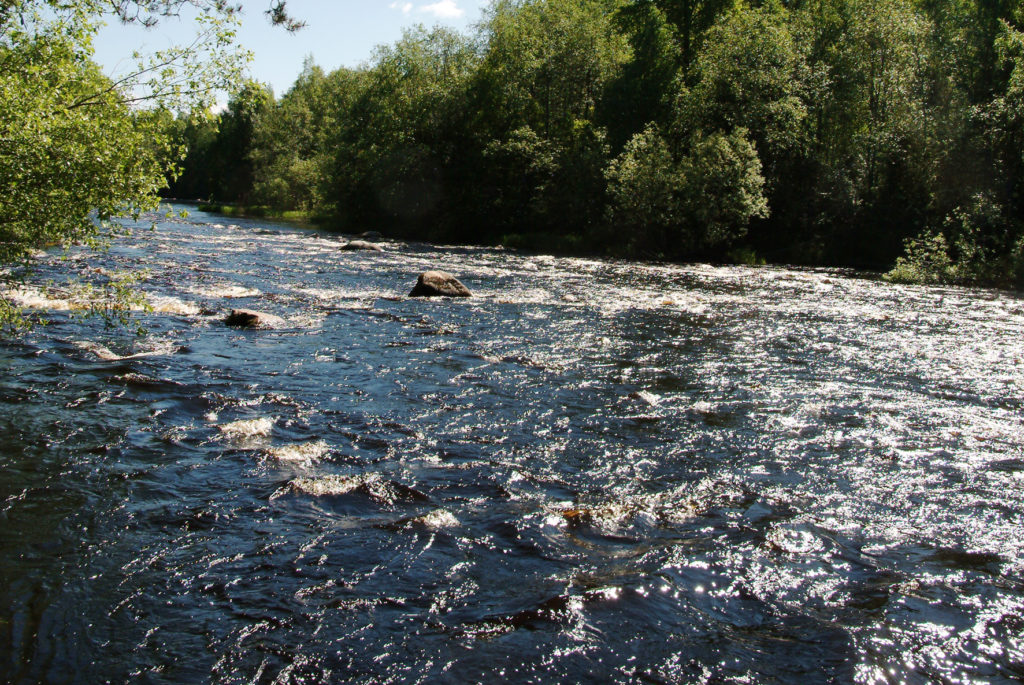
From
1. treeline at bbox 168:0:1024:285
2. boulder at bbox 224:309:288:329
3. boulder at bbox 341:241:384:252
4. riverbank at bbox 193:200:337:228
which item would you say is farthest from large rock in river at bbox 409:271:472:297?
riverbank at bbox 193:200:337:228

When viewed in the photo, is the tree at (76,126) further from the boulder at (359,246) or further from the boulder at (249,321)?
the boulder at (359,246)

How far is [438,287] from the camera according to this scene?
23.6 meters

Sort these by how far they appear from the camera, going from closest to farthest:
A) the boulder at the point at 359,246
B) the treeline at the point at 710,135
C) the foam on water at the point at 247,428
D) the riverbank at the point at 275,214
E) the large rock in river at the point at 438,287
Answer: the foam on water at the point at 247,428 < the large rock in river at the point at 438,287 < the treeline at the point at 710,135 < the boulder at the point at 359,246 < the riverbank at the point at 275,214

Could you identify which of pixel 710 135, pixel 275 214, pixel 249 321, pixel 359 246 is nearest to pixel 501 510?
pixel 249 321

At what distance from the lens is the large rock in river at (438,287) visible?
2353cm

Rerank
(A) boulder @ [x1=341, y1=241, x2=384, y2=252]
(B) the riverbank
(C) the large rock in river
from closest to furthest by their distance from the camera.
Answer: (C) the large rock in river < (A) boulder @ [x1=341, y1=241, x2=384, y2=252] < (B) the riverbank

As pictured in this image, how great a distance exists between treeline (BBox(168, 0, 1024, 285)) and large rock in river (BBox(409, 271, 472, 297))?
20.0 meters

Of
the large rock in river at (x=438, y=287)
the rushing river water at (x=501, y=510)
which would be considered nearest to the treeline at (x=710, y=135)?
the large rock in river at (x=438, y=287)

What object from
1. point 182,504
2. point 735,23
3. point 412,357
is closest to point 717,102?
point 735,23

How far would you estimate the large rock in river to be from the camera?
23.5 m

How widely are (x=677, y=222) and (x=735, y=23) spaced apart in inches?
559

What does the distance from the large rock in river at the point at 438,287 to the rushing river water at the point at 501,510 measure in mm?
7019

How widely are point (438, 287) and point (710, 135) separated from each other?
78.7ft

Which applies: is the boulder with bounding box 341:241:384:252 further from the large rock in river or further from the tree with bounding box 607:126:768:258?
the large rock in river
